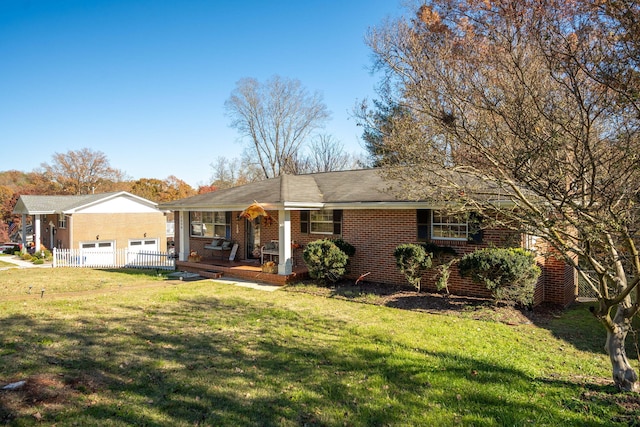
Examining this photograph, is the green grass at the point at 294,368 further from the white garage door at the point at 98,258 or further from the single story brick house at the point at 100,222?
the single story brick house at the point at 100,222

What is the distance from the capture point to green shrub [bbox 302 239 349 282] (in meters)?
11.8

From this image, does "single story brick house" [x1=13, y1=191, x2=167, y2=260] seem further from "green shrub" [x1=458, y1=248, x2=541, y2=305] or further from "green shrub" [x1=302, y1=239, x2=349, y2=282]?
"green shrub" [x1=458, y1=248, x2=541, y2=305]

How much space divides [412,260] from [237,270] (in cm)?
700

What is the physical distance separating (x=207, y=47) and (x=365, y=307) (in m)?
13.8

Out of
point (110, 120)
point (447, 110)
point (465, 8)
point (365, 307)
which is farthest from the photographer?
point (110, 120)

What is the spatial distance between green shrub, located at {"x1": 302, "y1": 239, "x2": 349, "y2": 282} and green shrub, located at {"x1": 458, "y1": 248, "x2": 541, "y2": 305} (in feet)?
13.5

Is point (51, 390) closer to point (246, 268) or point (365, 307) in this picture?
point (365, 307)

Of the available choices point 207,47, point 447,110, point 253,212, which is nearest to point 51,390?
point 447,110

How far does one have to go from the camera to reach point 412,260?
1046 centimetres

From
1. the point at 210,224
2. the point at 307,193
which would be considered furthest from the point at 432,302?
the point at 210,224

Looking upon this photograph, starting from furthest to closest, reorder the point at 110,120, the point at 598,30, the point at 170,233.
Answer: the point at 170,233 → the point at 110,120 → the point at 598,30

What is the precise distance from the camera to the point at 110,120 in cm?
2420

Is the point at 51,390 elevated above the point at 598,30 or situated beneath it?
situated beneath

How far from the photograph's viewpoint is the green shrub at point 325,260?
11.8 metres
